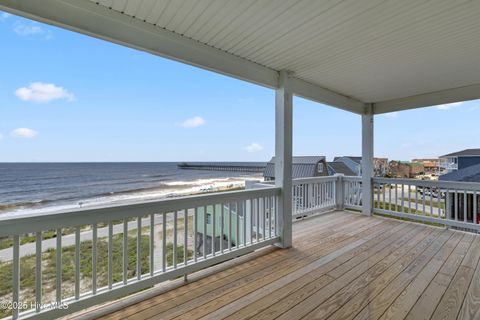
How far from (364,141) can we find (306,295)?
4138mm

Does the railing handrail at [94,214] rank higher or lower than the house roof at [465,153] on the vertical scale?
lower

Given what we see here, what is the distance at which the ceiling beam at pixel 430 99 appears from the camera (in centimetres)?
387

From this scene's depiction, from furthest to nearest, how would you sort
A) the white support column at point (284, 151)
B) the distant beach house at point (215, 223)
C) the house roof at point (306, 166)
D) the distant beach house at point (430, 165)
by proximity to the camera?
the house roof at point (306, 166), the distant beach house at point (430, 165), the white support column at point (284, 151), the distant beach house at point (215, 223)

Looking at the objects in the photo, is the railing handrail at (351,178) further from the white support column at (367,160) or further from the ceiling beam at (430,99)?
the ceiling beam at (430,99)

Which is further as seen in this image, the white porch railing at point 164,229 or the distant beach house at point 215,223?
the distant beach house at point 215,223

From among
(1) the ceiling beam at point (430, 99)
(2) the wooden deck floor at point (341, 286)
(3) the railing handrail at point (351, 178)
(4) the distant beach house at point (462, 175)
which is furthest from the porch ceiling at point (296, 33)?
(3) the railing handrail at point (351, 178)

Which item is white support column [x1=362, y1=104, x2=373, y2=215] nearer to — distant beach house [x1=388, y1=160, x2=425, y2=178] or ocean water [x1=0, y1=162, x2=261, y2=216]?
distant beach house [x1=388, y1=160, x2=425, y2=178]

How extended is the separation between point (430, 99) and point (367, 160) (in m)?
1.62

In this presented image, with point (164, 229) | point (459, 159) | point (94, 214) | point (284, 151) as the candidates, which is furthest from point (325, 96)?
point (94, 214)

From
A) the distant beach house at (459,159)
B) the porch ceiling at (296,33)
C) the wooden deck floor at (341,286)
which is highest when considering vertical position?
the porch ceiling at (296,33)

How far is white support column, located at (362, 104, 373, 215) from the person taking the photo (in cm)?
512

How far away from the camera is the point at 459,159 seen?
16.8ft

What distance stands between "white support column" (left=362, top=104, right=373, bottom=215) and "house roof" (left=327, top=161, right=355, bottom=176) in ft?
4.14

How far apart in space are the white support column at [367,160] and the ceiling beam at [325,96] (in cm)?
24
